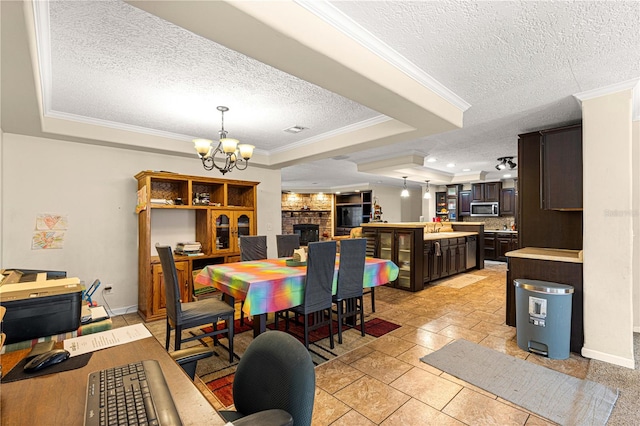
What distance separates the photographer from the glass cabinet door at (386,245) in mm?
5589

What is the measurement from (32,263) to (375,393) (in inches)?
156

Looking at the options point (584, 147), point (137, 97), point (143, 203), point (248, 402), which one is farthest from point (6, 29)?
point (584, 147)

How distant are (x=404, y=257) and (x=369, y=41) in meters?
4.12

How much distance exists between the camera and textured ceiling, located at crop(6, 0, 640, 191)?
5.77 ft

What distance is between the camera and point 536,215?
12.7 feet

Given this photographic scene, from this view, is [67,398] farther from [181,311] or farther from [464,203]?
[464,203]

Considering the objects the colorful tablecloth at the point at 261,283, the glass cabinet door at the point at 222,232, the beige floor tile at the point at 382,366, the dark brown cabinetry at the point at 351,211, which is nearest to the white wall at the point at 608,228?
the beige floor tile at the point at 382,366

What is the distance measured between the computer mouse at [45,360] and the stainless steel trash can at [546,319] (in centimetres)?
345

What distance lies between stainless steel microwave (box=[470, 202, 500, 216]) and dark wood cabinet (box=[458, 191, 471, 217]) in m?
0.14

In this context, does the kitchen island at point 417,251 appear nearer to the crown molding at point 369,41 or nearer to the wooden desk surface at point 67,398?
the crown molding at point 369,41

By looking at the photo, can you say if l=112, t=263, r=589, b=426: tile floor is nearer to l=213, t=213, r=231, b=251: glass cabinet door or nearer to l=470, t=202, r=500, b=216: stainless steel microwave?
l=213, t=213, r=231, b=251: glass cabinet door

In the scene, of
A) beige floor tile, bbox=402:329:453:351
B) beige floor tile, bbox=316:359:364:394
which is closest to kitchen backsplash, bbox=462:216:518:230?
beige floor tile, bbox=402:329:453:351

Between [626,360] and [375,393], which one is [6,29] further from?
[626,360]

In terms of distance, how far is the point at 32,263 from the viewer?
3506 millimetres
